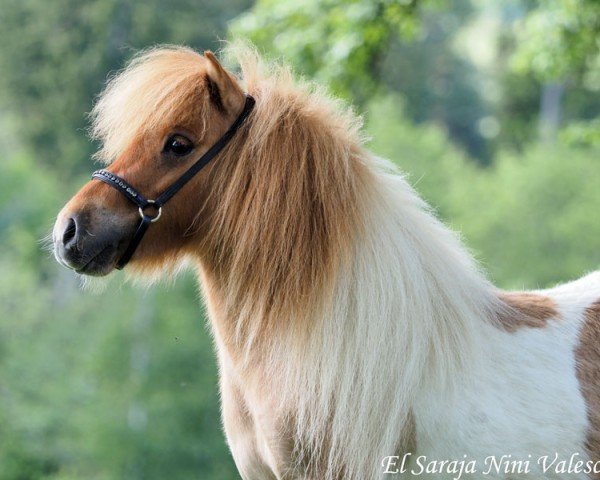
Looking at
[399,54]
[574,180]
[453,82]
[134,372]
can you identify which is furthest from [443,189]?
[453,82]

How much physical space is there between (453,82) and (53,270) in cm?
3138

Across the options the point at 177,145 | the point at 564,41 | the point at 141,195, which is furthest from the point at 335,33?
the point at 141,195

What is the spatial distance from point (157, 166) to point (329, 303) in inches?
37.7

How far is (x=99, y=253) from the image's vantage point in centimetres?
391

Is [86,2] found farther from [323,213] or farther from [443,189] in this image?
[323,213]

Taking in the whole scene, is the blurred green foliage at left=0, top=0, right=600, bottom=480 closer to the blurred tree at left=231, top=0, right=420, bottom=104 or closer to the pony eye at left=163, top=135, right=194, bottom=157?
the blurred tree at left=231, top=0, right=420, bottom=104

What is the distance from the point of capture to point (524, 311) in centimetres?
421

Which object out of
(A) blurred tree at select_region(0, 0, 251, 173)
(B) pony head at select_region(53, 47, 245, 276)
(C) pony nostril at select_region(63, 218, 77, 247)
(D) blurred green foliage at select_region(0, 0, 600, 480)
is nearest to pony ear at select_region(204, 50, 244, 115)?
(B) pony head at select_region(53, 47, 245, 276)

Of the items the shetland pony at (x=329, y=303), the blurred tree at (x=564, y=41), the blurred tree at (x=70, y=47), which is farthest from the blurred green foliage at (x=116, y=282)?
the shetland pony at (x=329, y=303)

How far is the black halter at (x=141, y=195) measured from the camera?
12.9 feet

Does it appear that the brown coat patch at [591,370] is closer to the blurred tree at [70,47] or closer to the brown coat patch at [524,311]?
Result: the brown coat patch at [524,311]

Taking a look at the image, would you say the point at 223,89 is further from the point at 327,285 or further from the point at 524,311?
the point at 524,311

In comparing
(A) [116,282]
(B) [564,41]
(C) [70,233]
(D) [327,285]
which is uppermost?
(B) [564,41]

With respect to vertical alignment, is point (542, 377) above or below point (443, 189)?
below
